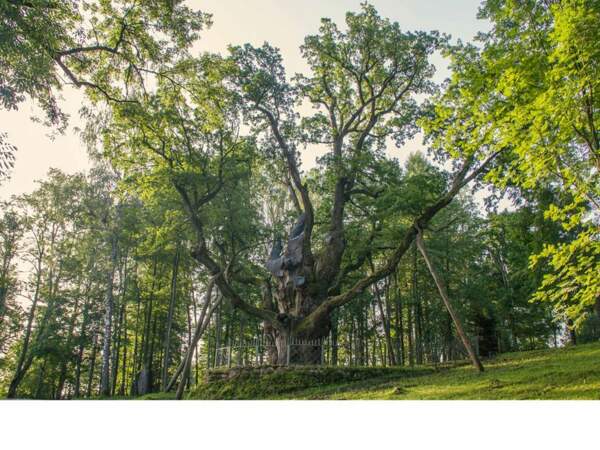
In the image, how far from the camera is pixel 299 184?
11.2m

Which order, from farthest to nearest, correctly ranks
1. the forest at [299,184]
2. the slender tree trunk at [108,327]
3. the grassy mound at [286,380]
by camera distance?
the slender tree trunk at [108,327] → the grassy mound at [286,380] → the forest at [299,184]

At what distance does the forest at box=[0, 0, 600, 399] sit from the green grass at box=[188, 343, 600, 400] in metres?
0.45

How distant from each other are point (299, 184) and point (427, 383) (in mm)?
6000

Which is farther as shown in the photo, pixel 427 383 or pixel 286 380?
pixel 286 380

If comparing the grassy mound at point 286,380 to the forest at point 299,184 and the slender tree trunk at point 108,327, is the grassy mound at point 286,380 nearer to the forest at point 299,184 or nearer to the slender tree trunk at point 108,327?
the forest at point 299,184

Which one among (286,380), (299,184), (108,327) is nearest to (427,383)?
(286,380)

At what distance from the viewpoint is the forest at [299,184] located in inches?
Result: 180

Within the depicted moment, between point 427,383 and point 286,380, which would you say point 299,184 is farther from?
point 427,383

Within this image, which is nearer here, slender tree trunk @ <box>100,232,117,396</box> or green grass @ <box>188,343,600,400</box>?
green grass @ <box>188,343,600,400</box>

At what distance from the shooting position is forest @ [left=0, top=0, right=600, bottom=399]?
4574mm

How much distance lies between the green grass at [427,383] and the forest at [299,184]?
1.48 ft

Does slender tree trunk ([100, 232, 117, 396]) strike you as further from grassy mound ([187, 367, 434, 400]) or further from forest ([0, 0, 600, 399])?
grassy mound ([187, 367, 434, 400])

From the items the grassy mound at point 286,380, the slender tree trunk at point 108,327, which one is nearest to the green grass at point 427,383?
the grassy mound at point 286,380

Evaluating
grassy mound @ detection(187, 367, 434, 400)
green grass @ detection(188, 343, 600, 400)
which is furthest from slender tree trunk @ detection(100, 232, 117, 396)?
grassy mound @ detection(187, 367, 434, 400)
